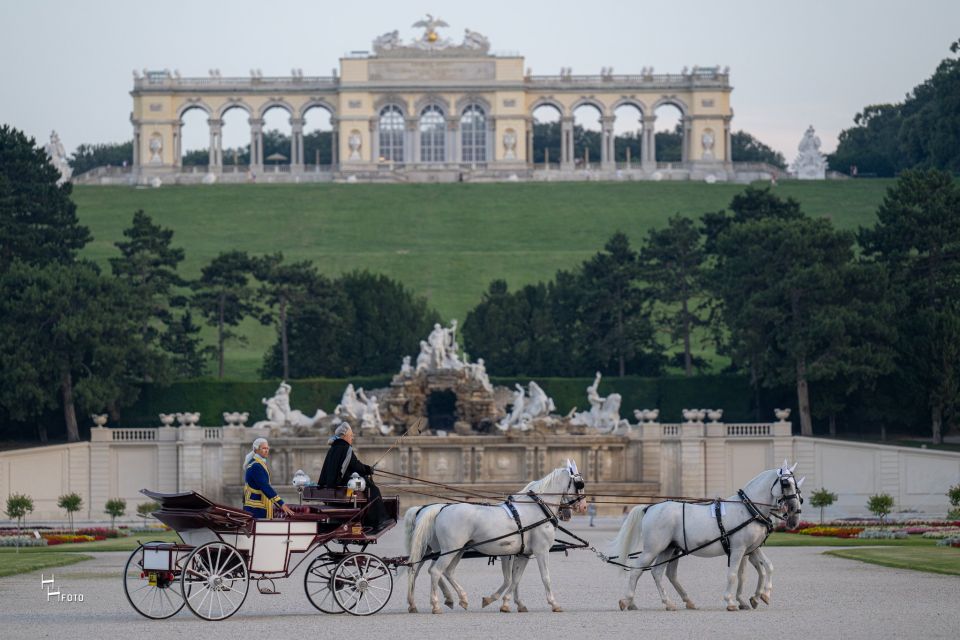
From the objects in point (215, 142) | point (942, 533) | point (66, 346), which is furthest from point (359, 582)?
point (215, 142)

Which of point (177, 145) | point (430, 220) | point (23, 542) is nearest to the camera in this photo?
point (23, 542)

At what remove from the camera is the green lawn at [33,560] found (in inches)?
1050

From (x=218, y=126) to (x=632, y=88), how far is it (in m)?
25.2

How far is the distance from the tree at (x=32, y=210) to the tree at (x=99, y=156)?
58191 millimetres

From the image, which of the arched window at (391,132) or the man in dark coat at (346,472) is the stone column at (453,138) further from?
the man in dark coat at (346,472)

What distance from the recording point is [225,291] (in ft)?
209

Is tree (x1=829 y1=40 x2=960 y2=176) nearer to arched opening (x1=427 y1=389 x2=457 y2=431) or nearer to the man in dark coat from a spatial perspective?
arched opening (x1=427 y1=389 x2=457 y2=431)

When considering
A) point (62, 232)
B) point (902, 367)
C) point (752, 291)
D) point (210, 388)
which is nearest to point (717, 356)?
point (752, 291)

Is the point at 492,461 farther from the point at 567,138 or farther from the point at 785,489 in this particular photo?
the point at 567,138

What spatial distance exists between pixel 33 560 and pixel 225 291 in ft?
115

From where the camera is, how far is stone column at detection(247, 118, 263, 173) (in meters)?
111

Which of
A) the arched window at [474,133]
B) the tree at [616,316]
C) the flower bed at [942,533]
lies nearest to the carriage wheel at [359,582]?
the flower bed at [942,533]

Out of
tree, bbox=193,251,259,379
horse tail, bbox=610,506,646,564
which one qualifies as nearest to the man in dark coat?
horse tail, bbox=610,506,646,564

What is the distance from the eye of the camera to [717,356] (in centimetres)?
6806
